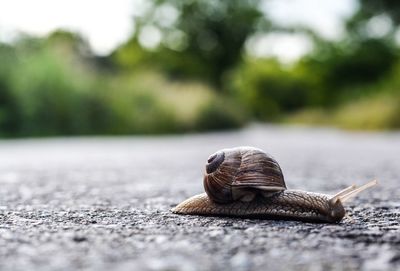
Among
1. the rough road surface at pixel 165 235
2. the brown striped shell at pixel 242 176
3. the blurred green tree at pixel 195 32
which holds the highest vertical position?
the blurred green tree at pixel 195 32

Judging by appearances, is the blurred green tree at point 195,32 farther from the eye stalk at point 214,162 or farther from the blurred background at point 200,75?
the eye stalk at point 214,162

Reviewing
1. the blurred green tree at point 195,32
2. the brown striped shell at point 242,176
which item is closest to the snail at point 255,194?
the brown striped shell at point 242,176

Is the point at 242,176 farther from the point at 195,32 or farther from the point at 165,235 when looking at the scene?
the point at 195,32

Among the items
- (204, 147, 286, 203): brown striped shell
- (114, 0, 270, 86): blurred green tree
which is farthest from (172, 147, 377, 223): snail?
(114, 0, 270, 86): blurred green tree

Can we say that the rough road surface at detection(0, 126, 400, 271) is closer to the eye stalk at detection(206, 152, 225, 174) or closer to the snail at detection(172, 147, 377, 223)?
the snail at detection(172, 147, 377, 223)

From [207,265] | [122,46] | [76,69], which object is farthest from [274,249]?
[122,46]

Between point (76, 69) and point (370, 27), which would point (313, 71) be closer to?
point (370, 27)

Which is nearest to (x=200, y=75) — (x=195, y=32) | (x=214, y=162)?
(x=195, y=32)

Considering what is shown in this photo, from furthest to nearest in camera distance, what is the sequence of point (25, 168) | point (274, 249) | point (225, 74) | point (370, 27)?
point (225, 74)
point (370, 27)
point (25, 168)
point (274, 249)
